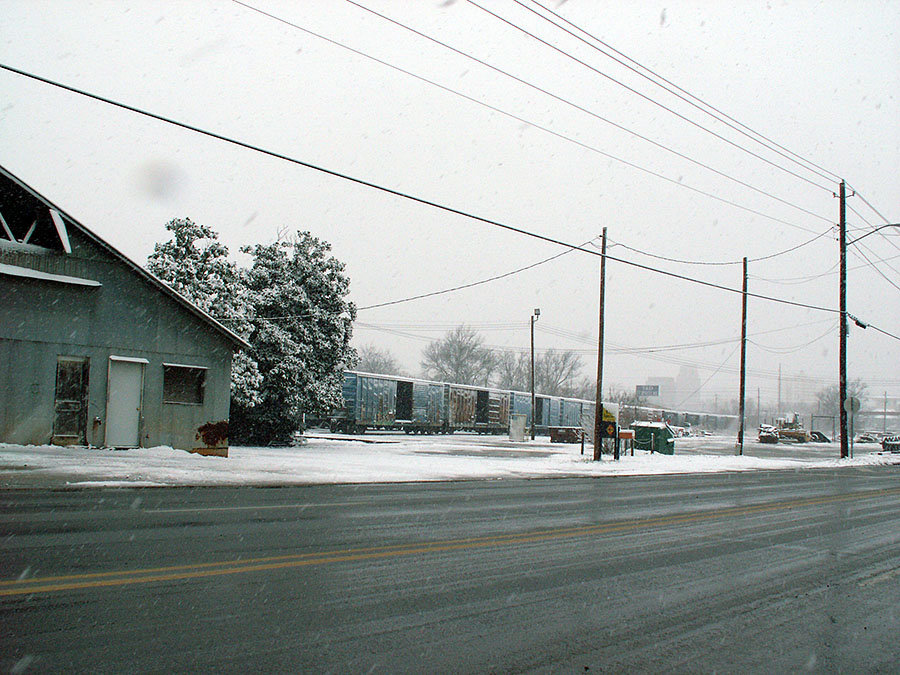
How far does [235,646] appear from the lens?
172 inches

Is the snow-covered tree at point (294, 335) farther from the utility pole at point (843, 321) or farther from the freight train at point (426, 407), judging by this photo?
the utility pole at point (843, 321)

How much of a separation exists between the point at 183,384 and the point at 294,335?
10182 millimetres

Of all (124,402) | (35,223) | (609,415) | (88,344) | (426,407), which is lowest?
(426,407)

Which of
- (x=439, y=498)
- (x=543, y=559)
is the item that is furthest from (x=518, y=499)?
(x=543, y=559)

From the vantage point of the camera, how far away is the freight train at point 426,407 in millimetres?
44031

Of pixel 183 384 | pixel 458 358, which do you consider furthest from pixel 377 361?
pixel 183 384

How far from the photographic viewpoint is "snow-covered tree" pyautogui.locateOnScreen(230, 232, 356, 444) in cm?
3023

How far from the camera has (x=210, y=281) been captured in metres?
29.2

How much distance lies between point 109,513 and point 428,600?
575 centimetres

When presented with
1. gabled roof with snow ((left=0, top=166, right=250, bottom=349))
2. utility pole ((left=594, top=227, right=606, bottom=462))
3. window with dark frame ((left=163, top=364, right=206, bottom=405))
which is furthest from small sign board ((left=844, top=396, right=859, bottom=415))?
gabled roof with snow ((left=0, top=166, right=250, bottom=349))

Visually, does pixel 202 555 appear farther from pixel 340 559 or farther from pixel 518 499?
pixel 518 499

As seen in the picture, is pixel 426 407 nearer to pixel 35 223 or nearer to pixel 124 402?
pixel 124 402

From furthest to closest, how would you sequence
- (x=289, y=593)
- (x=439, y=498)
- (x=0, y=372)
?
(x=0, y=372) → (x=439, y=498) → (x=289, y=593)

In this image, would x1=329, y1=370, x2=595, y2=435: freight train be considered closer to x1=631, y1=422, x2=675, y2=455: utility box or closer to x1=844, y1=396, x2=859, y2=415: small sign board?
x1=631, y1=422, x2=675, y2=455: utility box
